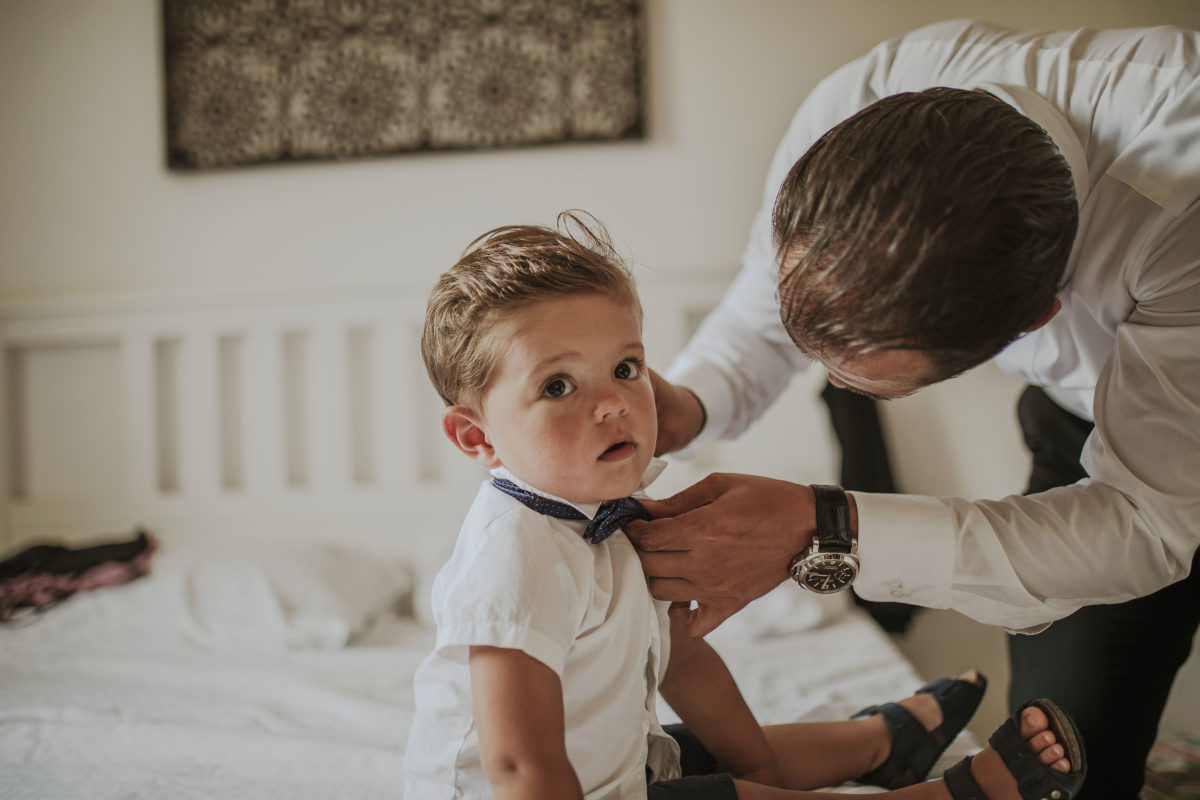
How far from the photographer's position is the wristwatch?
35.8 inches

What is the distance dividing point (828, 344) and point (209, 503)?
1.93m

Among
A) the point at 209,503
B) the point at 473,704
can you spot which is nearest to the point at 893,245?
the point at 473,704

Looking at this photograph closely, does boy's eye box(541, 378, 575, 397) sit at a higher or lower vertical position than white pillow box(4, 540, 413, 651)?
higher

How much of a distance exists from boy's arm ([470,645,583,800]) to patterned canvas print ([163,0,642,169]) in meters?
1.71

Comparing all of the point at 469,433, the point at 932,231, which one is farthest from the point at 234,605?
the point at 932,231

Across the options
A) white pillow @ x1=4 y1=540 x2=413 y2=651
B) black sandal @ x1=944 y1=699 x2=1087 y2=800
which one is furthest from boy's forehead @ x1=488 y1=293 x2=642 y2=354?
white pillow @ x1=4 y1=540 x2=413 y2=651

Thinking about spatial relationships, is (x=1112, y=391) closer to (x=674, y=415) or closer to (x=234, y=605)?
(x=674, y=415)

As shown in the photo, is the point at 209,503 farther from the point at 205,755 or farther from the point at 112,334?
the point at 205,755

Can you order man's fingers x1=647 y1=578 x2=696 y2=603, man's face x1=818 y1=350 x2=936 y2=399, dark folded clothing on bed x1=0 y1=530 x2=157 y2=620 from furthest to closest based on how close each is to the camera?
dark folded clothing on bed x1=0 y1=530 x2=157 y2=620 → man's fingers x1=647 y1=578 x2=696 y2=603 → man's face x1=818 y1=350 x2=936 y2=399

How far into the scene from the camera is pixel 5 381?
2240 millimetres

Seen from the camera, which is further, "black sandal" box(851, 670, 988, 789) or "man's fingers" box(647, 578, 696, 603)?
"black sandal" box(851, 670, 988, 789)

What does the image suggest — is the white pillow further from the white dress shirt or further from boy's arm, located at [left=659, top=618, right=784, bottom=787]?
the white dress shirt

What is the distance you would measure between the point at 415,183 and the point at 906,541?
1713mm

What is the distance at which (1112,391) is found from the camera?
92 centimetres
